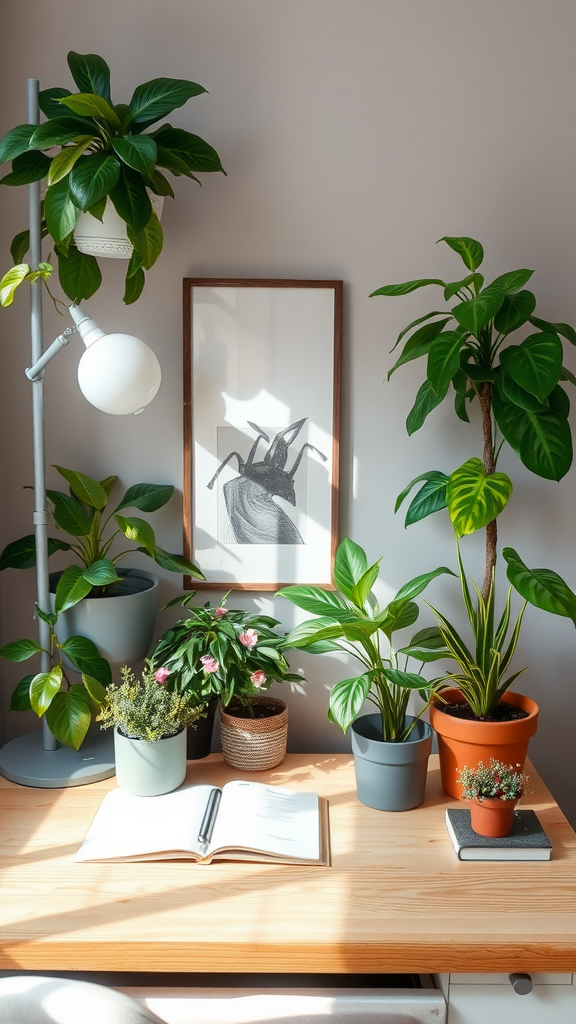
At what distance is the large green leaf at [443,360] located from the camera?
1.52 meters

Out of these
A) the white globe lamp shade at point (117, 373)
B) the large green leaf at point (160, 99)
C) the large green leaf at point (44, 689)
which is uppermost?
the large green leaf at point (160, 99)

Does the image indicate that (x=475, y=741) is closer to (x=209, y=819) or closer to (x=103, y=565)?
(x=209, y=819)

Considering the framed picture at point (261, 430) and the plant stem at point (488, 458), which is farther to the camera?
the framed picture at point (261, 430)

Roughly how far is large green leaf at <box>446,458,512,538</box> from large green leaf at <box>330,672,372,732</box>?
1.11 feet

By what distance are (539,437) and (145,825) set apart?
1.02 metres

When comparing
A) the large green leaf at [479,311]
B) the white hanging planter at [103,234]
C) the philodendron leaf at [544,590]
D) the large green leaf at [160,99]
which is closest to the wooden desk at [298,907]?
the philodendron leaf at [544,590]

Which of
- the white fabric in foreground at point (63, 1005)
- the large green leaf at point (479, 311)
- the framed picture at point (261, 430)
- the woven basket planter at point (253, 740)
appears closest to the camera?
the white fabric in foreground at point (63, 1005)

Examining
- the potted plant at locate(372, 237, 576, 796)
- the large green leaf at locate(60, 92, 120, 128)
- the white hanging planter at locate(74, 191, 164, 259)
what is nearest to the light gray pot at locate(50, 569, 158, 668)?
the potted plant at locate(372, 237, 576, 796)

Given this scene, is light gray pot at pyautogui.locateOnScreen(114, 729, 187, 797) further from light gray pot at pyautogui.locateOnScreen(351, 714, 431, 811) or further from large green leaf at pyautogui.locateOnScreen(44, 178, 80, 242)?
large green leaf at pyautogui.locateOnScreen(44, 178, 80, 242)

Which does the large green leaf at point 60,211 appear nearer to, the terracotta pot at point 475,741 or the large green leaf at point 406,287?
the large green leaf at point 406,287

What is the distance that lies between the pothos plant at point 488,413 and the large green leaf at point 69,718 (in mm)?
732

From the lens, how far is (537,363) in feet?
5.01

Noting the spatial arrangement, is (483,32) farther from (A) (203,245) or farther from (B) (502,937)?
(B) (502,937)

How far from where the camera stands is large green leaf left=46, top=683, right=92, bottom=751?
1690 mm
